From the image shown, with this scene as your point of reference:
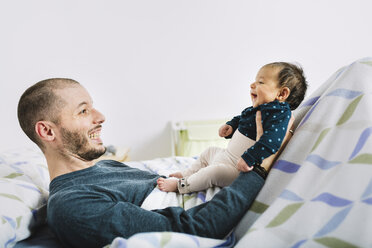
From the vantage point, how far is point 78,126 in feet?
3.85

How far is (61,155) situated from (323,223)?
944 millimetres

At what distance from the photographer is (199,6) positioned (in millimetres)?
2906

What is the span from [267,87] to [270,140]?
313mm

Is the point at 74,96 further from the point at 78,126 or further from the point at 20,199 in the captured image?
the point at 20,199

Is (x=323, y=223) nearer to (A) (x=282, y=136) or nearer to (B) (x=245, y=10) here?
(A) (x=282, y=136)

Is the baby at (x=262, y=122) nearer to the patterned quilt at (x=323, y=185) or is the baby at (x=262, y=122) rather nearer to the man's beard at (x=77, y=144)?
the patterned quilt at (x=323, y=185)

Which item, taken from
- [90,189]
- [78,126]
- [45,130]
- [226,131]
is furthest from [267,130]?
[45,130]

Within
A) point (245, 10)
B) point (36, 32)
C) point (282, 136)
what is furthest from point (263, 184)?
point (36, 32)

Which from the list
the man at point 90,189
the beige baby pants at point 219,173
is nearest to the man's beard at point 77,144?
the man at point 90,189

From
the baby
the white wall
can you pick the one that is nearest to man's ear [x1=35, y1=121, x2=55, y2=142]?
the baby

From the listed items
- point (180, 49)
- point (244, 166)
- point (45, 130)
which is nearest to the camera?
point (244, 166)

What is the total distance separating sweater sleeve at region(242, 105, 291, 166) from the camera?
922 millimetres

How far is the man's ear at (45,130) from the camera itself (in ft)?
3.74

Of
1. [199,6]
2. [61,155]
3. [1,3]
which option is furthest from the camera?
[199,6]
